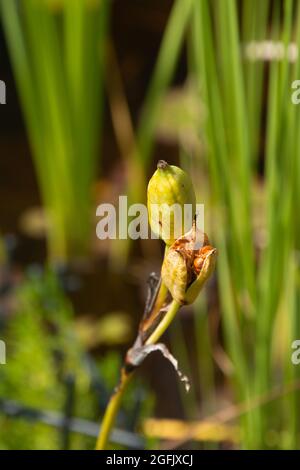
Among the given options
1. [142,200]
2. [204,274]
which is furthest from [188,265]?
[142,200]

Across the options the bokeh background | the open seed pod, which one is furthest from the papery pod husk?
the bokeh background

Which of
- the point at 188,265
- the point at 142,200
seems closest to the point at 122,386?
the point at 188,265

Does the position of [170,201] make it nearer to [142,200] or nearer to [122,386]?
[122,386]

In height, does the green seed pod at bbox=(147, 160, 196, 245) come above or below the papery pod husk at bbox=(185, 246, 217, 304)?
above

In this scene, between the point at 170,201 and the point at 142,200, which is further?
the point at 142,200

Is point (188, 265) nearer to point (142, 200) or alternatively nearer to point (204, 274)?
point (204, 274)

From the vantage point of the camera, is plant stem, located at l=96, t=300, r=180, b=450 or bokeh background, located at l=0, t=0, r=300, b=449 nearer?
plant stem, located at l=96, t=300, r=180, b=450

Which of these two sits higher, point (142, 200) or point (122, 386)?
point (142, 200)

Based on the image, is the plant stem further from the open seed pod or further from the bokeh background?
the bokeh background
